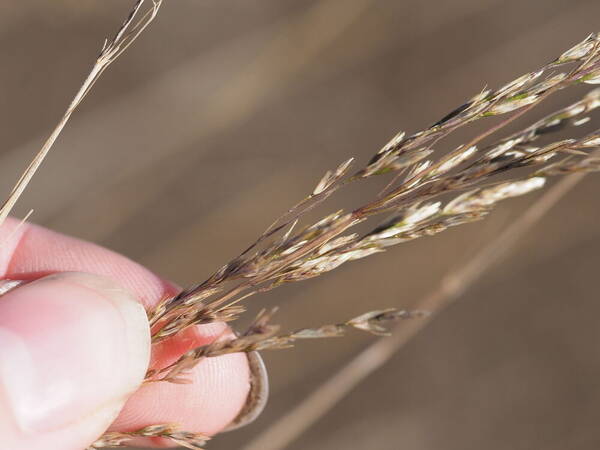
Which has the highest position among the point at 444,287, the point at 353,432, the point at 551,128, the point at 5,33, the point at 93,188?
the point at 5,33

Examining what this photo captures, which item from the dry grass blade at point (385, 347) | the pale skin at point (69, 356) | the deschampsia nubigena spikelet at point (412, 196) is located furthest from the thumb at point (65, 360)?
the dry grass blade at point (385, 347)

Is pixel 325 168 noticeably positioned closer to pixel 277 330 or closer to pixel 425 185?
pixel 425 185

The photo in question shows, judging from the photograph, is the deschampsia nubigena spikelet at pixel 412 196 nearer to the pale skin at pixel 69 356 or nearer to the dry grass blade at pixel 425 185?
the dry grass blade at pixel 425 185

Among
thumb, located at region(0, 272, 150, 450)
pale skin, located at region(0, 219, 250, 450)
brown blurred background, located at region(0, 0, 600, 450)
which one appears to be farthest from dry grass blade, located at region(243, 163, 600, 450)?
brown blurred background, located at region(0, 0, 600, 450)

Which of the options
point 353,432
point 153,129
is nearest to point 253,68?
point 153,129

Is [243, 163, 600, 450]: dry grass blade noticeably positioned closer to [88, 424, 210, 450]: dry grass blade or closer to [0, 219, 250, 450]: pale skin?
[0, 219, 250, 450]: pale skin

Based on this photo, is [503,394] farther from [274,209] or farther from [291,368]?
[274,209]
